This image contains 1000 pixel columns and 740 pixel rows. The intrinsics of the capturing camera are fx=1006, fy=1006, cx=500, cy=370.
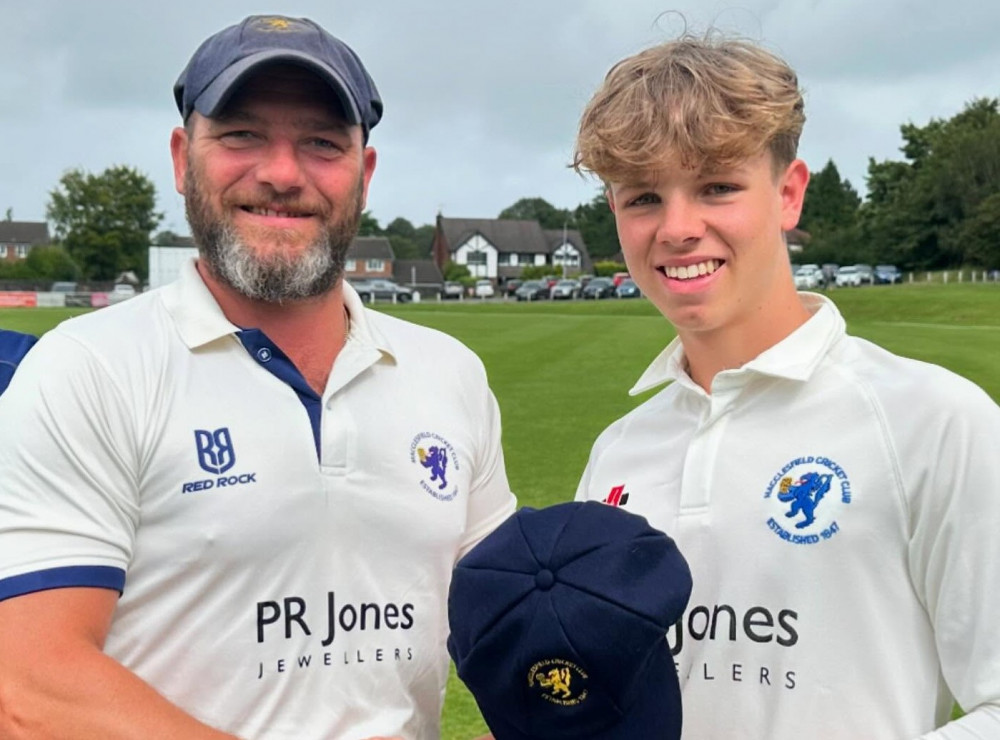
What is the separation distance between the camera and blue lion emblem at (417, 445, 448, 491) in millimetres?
2369

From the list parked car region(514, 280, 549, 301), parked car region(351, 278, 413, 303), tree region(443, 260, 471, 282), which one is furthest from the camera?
tree region(443, 260, 471, 282)

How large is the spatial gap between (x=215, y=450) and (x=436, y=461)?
535 mm

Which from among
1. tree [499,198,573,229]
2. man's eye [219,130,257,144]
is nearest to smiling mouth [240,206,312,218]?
man's eye [219,130,257,144]

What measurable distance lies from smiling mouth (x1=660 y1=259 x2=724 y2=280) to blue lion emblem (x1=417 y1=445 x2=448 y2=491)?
29.1 inches

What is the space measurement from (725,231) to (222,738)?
1354 mm

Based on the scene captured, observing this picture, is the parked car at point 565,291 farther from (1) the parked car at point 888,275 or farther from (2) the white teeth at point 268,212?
(2) the white teeth at point 268,212

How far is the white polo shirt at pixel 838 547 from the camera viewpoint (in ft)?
5.65

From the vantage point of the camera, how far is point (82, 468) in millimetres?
1920

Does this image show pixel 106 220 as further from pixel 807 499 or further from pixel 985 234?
pixel 807 499

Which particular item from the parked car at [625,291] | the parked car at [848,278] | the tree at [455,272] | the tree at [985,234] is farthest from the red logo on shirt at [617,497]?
the tree at [455,272]

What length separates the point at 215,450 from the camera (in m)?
2.10

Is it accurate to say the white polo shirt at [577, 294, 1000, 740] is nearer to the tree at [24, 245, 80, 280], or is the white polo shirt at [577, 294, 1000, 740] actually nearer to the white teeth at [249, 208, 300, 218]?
the white teeth at [249, 208, 300, 218]

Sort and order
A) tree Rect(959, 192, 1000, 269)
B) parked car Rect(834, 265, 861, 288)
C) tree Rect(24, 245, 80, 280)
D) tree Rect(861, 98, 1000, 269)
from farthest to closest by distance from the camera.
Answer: tree Rect(24, 245, 80, 280) → tree Rect(861, 98, 1000, 269) → tree Rect(959, 192, 1000, 269) → parked car Rect(834, 265, 861, 288)

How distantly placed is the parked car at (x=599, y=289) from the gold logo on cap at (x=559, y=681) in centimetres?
5299
